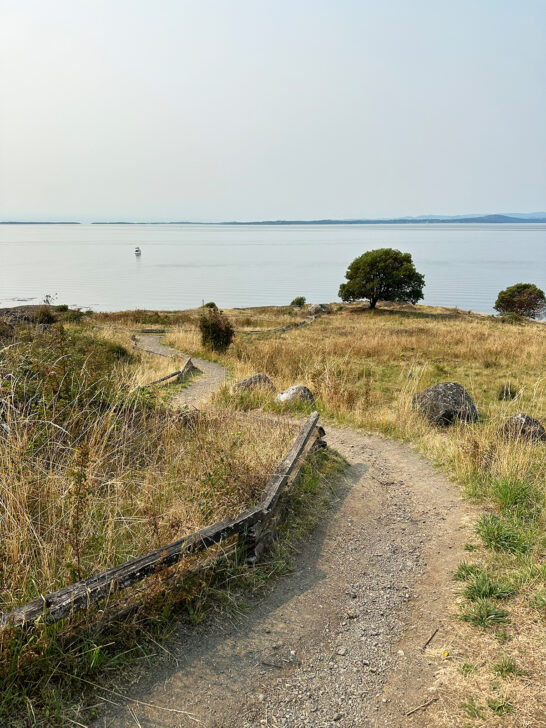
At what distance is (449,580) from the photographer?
486 cm

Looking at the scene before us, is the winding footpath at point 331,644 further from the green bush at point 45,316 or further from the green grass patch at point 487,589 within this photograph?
the green bush at point 45,316

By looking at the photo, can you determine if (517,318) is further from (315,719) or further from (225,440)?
(315,719)

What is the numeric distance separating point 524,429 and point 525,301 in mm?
→ 51978

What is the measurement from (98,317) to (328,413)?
97.8ft

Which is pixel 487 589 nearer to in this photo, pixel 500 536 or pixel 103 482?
pixel 500 536

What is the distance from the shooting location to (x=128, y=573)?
3730mm

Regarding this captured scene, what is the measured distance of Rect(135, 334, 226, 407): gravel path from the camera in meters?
11.7

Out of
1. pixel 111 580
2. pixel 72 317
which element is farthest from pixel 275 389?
pixel 72 317

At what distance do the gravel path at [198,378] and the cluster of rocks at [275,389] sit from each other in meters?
0.77

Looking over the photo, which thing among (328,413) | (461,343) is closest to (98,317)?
(461,343)

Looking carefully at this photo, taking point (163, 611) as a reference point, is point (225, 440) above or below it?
Answer: above

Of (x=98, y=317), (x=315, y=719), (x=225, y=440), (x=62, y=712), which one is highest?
(x=98, y=317)

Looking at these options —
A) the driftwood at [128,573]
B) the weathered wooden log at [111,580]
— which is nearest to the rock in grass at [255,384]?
the driftwood at [128,573]

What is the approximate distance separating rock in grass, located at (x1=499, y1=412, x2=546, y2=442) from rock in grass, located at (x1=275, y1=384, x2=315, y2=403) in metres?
4.06
